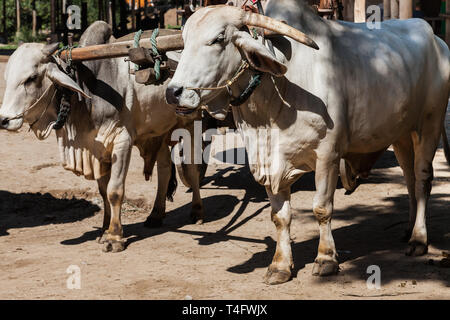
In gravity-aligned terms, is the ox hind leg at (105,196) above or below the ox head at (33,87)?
below

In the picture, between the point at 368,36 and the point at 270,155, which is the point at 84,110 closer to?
the point at 270,155

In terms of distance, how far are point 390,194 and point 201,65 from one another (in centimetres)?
378

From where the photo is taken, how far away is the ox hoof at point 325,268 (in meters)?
5.00

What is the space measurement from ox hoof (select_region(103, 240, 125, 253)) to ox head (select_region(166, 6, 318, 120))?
2.08 m

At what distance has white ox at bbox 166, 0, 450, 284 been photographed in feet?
14.7

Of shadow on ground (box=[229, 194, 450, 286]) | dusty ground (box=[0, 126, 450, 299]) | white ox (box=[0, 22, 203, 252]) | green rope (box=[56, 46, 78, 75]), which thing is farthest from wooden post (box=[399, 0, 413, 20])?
green rope (box=[56, 46, 78, 75])

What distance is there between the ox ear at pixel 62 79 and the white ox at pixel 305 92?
4.60ft

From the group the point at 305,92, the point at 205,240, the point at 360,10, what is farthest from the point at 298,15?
the point at 360,10

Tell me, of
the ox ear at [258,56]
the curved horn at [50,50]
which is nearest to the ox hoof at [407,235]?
the ox ear at [258,56]

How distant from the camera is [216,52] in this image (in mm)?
4496

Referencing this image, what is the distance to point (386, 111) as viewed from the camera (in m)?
5.21

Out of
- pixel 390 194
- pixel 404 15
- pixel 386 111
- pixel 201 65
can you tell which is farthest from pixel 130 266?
pixel 404 15

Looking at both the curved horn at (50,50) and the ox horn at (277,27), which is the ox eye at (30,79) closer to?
the curved horn at (50,50)

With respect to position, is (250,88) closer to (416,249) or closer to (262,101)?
(262,101)
